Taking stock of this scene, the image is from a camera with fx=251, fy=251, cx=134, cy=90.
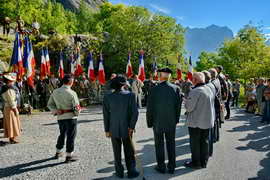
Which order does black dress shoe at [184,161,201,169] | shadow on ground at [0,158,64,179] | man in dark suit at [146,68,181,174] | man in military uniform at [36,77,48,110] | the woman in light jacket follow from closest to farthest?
man in dark suit at [146,68,181,174]
shadow on ground at [0,158,64,179]
black dress shoe at [184,161,201,169]
the woman in light jacket
man in military uniform at [36,77,48,110]

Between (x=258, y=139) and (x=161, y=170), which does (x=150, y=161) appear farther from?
(x=258, y=139)

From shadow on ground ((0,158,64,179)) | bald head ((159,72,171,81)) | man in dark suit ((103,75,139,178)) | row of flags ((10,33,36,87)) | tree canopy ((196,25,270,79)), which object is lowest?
shadow on ground ((0,158,64,179))

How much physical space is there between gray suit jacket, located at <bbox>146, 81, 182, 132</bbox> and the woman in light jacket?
4.39 m

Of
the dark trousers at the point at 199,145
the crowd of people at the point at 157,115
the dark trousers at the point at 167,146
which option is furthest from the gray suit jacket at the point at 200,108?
the dark trousers at the point at 167,146

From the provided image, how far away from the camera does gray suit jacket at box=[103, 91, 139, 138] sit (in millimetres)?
4531

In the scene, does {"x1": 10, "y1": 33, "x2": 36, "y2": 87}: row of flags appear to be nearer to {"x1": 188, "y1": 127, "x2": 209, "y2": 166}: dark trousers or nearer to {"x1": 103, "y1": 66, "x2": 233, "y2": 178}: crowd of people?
{"x1": 103, "y1": 66, "x2": 233, "y2": 178}: crowd of people

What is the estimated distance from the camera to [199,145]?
512 cm

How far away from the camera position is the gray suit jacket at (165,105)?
475cm

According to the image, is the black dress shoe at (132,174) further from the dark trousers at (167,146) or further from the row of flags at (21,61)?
the row of flags at (21,61)

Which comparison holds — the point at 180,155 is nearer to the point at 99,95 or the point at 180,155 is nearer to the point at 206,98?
the point at 206,98

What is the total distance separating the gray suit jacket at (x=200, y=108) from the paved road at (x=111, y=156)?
3.17 ft

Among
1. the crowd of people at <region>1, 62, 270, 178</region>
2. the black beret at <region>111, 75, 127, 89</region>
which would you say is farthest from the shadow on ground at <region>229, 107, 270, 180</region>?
the black beret at <region>111, 75, 127, 89</region>

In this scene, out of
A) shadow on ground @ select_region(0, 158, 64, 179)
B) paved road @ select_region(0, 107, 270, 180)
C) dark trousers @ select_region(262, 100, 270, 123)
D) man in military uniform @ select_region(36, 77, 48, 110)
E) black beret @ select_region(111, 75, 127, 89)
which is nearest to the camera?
black beret @ select_region(111, 75, 127, 89)

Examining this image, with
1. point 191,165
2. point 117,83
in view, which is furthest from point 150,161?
point 117,83
